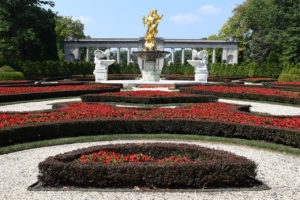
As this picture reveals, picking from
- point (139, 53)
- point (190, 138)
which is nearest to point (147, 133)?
point (190, 138)

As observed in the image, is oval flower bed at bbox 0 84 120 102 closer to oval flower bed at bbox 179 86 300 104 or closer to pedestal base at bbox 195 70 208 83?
oval flower bed at bbox 179 86 300 104

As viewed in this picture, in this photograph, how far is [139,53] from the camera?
32156 millimetres

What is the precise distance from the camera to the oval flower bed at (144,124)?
9453 mm

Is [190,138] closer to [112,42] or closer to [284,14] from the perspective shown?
[284,14]

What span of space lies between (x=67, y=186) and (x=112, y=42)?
73212mm

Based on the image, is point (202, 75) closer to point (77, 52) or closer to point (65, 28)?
point (77, 52)

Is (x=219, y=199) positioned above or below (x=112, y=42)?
below

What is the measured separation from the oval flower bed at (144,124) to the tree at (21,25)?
38986 millimetres

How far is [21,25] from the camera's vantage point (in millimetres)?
48406

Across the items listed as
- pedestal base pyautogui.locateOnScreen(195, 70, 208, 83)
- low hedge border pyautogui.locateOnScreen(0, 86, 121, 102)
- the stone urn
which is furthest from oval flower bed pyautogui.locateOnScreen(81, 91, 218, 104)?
pedestal base pyautogui.locateOnScreen(195, 70, 208, 83)

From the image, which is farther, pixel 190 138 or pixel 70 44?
pixel 70 44

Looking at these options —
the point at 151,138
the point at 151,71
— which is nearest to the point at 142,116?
the point at 151,138

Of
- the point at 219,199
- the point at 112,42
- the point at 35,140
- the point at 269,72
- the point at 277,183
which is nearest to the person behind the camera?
Result: the point at 219,199

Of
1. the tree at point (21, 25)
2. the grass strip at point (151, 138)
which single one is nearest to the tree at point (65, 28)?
the tree at point (21, 25)
